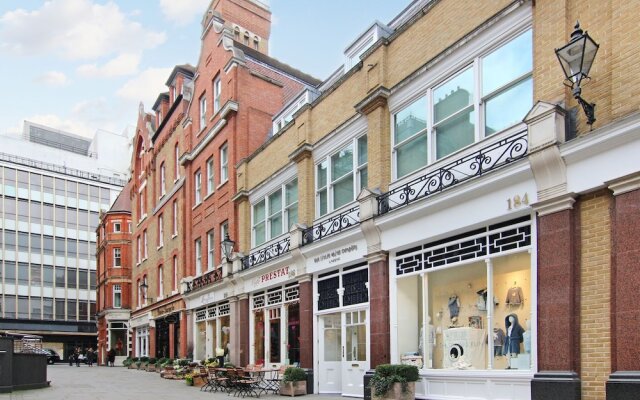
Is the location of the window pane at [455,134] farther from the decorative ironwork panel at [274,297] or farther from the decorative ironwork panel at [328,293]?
the decorative ironwork panel at [274,297]

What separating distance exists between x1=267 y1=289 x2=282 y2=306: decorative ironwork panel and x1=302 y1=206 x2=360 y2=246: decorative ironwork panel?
2.74 m

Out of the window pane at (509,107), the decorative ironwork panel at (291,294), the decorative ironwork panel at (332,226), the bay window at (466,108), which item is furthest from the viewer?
the decorative ironwork panel at (291,294)

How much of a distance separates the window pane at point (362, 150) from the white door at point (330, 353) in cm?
384

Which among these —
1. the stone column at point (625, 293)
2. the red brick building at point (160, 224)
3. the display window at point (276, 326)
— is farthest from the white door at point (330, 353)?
the red brick building at point (160, 224)

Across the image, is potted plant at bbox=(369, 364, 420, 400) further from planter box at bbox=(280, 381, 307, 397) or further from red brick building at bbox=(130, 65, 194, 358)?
red brick building at bbox=(130, 65, 194, 358)

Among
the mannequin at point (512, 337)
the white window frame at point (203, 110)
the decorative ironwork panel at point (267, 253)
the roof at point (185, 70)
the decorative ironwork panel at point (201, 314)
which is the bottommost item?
the decorative ironwork panel at point (201, 314)

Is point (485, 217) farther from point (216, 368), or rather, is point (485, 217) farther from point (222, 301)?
point (222, 301)

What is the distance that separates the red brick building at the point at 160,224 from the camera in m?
30.2

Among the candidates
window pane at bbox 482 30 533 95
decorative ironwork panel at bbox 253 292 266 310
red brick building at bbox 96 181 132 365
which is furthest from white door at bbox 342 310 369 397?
red brick building at bbox 96 181 132 365

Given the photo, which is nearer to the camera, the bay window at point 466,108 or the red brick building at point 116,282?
the bay window at point 466,108

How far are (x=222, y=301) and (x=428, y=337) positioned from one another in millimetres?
12658

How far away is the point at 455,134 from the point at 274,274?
28.5 feet

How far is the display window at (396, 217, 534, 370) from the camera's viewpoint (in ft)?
33.3

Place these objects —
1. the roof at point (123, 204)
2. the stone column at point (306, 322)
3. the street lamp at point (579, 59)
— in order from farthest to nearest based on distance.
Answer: the roof at point (123, 204) < the stone column at point (306, 322) < the street lamp at point (579, 59)
